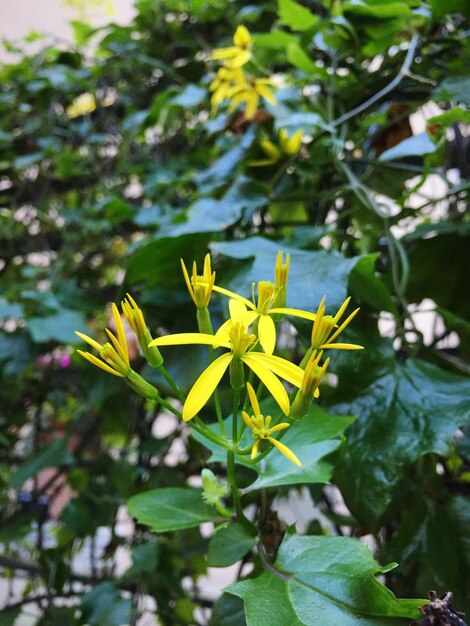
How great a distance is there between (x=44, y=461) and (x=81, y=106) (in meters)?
0.72

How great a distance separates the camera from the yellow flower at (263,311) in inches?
8.9

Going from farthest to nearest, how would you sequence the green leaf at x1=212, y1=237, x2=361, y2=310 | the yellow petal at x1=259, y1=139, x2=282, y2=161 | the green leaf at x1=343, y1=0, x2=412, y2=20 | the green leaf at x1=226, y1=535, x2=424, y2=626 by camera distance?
the yellow petal at x1=259, y1=139, x2=282, y2=161, the green leaf at x1=343, y1=0, x2=412, y2=20, the green leaf at x1=212, y1=237, x2=361, y2=310, the green leaf at x1=226, y1=535, x2=424, y2=626

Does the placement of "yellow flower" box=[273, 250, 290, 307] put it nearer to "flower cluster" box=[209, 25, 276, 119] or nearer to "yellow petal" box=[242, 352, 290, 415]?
"yellow petal" box=[242, 352, 290, 415]

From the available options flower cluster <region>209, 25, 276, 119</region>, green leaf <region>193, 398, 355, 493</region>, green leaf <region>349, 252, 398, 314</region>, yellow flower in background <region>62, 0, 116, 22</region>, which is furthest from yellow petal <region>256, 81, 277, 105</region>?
yellow flower in background <region>62, 0, 116, 22</region>

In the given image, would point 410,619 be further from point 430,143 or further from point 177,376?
point 430,143

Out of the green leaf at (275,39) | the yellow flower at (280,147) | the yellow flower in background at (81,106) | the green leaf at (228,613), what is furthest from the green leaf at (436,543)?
the yellow flower in background at (81,106)

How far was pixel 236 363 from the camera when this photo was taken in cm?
22

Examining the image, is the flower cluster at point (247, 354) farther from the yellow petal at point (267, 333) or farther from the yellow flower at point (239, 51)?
the yellow flower at point (239, 51)

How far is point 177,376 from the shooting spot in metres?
0.38

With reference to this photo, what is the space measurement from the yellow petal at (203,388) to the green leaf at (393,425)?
12 cm

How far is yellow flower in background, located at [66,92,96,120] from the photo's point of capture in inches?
40.7

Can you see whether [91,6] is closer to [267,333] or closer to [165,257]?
[165,257]

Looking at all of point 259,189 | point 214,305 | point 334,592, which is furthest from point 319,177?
point 334,592

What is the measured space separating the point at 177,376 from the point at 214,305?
0.23 feet
